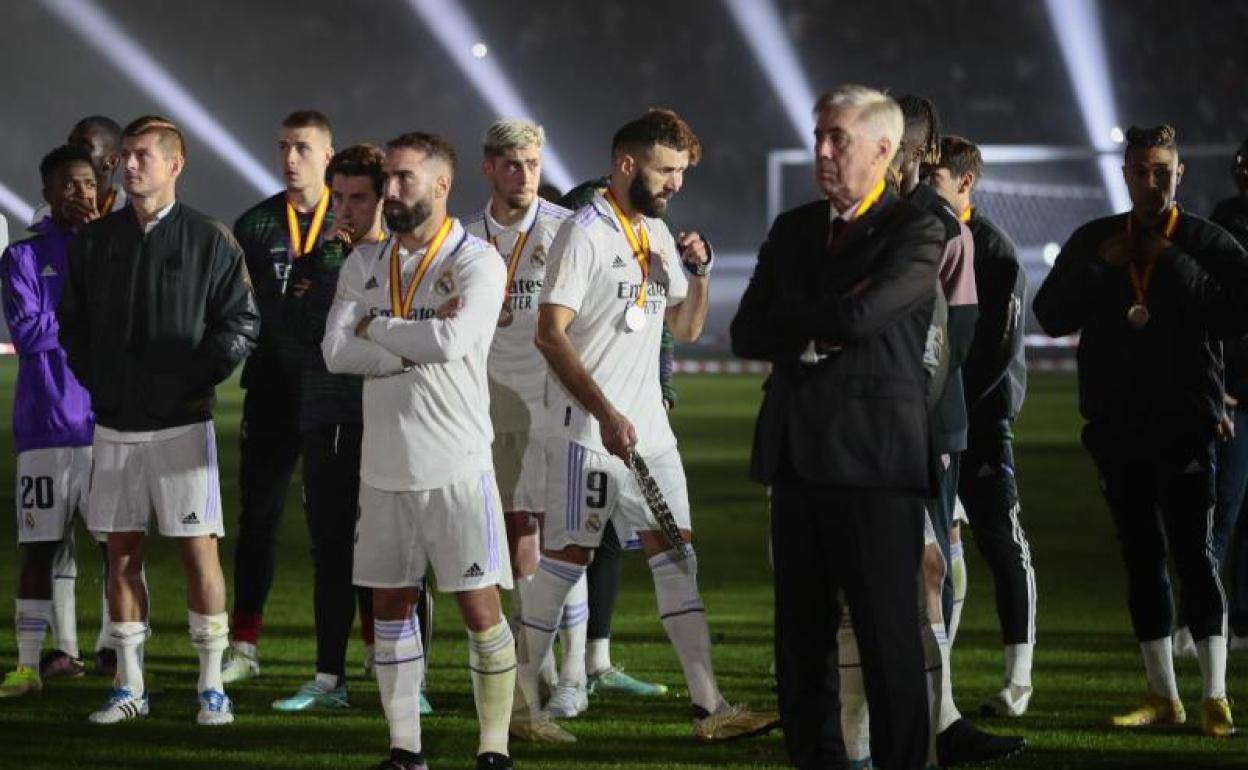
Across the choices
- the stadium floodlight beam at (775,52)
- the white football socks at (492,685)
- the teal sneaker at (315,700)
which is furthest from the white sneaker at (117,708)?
Answer: the stadium floodlight beam at (775,52)

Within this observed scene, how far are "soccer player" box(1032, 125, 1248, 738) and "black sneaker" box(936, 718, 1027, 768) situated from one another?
826 millimetres

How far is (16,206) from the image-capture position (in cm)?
3925

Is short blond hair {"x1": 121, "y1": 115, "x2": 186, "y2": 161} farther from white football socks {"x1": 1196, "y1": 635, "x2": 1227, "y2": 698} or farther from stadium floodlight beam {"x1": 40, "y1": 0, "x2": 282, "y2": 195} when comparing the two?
stadium floodlight beam {"x1": 40, "y1": 0, "x2": 282, "y2": 195}

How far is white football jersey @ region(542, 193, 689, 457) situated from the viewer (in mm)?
6590

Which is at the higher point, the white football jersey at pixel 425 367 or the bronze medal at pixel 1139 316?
the bronze medal at pixel 1139 316

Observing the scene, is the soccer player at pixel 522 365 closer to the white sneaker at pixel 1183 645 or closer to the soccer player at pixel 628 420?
the soccer player at pixel 628 420

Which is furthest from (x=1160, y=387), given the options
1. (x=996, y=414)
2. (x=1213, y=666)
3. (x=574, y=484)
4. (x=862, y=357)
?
(x=862, y=357)

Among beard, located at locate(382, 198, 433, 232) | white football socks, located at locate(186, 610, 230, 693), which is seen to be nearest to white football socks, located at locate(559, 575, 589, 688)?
white football socks, located at locate(186, 610, 230, 693)

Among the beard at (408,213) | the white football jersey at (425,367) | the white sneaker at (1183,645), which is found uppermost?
the beard at (408,213)

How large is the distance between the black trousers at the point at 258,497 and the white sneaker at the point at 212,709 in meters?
1.07

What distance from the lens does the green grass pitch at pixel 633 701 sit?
257 inches

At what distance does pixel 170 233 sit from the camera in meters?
6.90

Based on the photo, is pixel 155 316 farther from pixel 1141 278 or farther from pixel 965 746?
pixel 1141 278

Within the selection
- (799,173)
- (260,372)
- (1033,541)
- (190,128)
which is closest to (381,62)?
(190,128)
